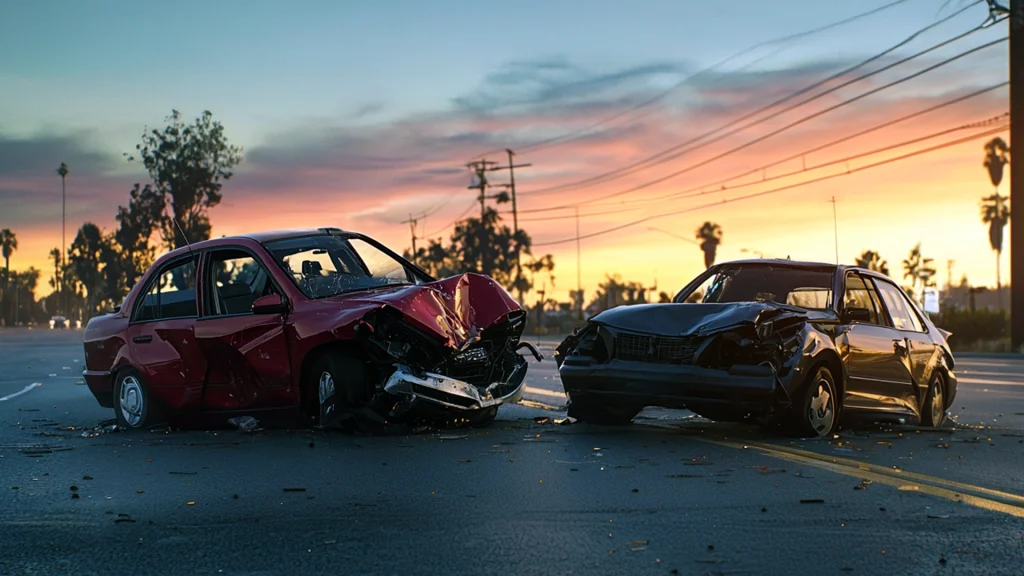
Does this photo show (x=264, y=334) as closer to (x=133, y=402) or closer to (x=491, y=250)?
(x=133, y=402)

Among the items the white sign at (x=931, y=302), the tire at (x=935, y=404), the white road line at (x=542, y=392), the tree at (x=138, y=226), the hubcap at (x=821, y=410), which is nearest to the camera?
the hubcap at (x=821, y=410)

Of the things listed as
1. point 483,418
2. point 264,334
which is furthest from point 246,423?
point 483,418

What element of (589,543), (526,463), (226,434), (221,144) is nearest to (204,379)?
(226,434)

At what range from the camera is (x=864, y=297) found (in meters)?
10.9

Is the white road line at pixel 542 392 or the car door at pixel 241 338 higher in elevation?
the car door at pixel 241 338

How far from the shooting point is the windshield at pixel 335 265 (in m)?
10.3

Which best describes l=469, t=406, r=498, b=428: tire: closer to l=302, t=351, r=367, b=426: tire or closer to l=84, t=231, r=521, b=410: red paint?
l=84, t=231, r=521, b=410: red paint

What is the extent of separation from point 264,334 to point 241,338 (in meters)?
0.26

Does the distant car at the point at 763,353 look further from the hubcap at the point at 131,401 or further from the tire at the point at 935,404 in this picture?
the hubcap at the point at 131,401

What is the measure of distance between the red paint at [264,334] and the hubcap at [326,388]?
0.21 meters

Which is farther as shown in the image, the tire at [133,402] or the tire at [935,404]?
the tire at [935,404]

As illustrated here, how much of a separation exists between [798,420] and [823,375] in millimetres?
523

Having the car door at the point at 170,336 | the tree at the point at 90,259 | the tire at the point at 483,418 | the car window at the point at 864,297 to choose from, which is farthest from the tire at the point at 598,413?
the tree at the point at 90,259

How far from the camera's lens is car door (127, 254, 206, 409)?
10.4 m
